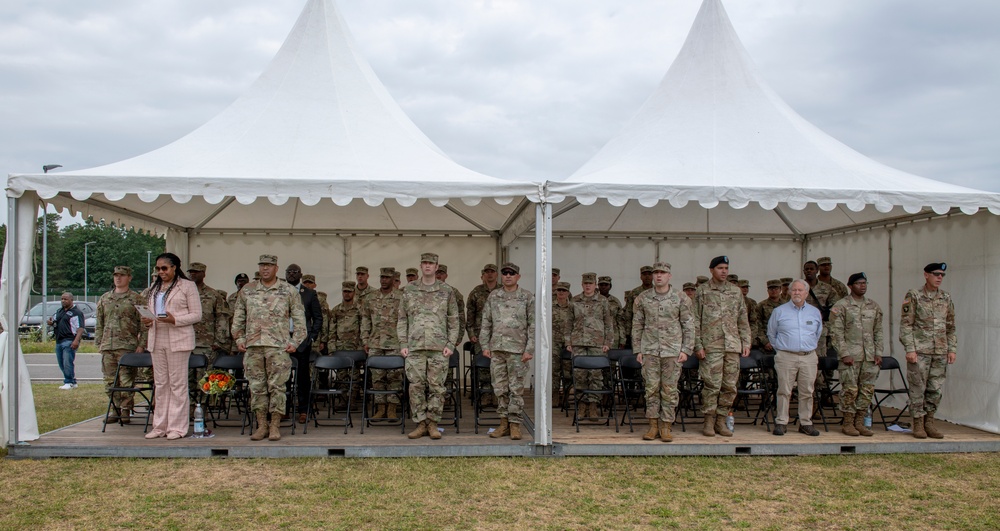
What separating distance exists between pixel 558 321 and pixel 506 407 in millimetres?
2073

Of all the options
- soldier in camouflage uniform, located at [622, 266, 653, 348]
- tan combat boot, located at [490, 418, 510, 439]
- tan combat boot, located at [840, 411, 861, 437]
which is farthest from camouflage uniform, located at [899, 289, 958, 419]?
tan combat boot, located at [490, 418, 510, 439]

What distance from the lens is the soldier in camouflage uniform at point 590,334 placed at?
7609 mm

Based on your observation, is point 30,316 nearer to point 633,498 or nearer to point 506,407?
point 506,407

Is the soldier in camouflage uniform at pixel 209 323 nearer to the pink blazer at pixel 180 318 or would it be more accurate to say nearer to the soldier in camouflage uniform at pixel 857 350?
the pink blazer at pixel 180 318

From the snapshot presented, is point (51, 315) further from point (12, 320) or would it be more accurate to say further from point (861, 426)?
point (861, 426)

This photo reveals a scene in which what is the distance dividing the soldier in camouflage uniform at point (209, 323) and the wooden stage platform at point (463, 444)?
3.80 ft

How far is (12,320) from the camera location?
230 inches

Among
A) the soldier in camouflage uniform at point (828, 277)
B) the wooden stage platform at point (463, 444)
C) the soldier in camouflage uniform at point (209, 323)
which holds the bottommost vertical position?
the wooden stage platform at point (463, 444)

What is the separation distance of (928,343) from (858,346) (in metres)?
0.61

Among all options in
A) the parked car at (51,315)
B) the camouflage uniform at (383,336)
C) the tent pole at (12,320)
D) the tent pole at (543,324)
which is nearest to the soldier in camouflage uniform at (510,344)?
the tent pole at (543,324)

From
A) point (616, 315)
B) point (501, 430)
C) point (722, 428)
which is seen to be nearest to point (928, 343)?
point (722, 428)

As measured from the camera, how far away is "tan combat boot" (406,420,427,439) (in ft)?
20.8

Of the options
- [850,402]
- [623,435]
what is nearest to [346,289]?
[623,435]

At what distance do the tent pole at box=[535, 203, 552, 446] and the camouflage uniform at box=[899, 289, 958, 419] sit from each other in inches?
137
